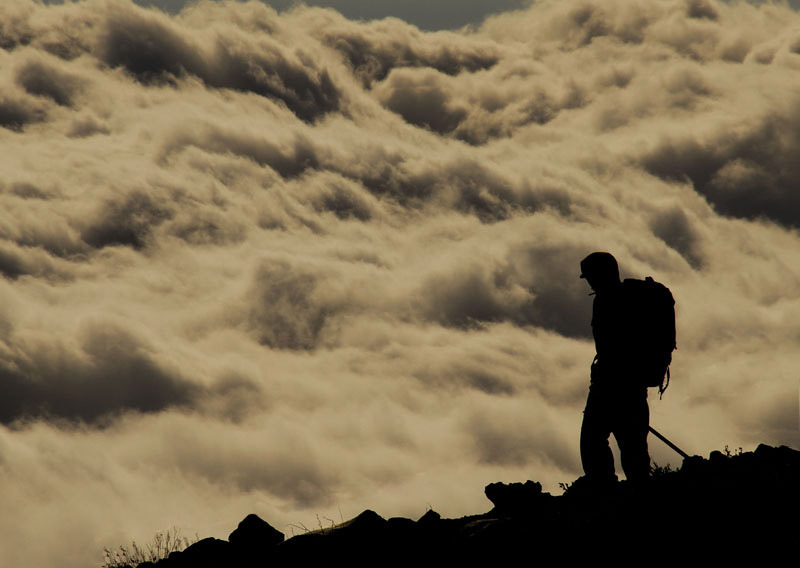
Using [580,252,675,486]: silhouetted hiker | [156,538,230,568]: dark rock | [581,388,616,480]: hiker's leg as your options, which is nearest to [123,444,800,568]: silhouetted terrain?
[156,538,230,568]: dark rock

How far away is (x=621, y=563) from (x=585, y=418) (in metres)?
1.86

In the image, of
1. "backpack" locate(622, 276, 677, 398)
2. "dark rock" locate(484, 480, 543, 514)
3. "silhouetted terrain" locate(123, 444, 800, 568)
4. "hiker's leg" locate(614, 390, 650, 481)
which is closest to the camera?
"silhouetted terrain" locate(123, 444, 800, 568)

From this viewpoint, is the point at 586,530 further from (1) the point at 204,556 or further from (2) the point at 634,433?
(1) the point at 204,556

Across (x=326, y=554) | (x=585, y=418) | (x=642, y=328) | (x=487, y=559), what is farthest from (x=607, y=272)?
(x=326, y=554)

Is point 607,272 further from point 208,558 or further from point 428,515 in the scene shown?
point 208,558

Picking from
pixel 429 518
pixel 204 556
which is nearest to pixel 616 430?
pixel 429 518

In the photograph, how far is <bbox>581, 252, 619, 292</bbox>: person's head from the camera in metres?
7.66

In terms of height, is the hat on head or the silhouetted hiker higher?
the hat on head

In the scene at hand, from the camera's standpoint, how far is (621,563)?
600 centimetres

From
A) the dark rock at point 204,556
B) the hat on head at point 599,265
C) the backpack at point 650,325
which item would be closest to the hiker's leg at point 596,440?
the backpack at point 650,325

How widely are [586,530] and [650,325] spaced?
194cm

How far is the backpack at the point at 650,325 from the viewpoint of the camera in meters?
7.43

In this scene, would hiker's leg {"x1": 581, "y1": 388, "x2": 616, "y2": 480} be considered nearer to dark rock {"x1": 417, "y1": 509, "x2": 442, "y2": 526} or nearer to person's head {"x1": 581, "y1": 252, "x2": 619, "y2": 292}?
person's head {"x1": 581, "y1": 252, "x2": 619, "y2": 292}

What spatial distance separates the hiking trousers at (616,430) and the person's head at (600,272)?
892 millimetres
